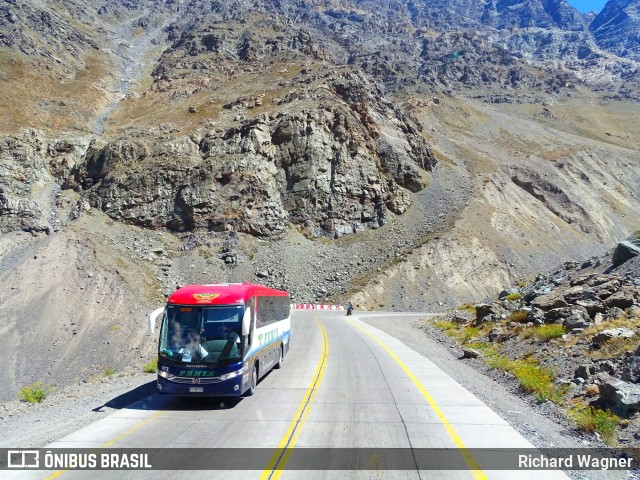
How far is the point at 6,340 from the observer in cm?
3212

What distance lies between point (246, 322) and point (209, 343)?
109 cm

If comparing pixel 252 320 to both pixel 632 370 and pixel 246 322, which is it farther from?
pixel 632 370

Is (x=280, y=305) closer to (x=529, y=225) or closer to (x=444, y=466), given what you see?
(x=444, y=466)

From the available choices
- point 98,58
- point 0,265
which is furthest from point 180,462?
point 98,58

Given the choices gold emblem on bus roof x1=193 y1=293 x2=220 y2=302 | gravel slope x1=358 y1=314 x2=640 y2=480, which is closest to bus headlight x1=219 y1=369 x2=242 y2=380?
gold emblem on bus roof x1=193 y1=293 x2=220 y2=302

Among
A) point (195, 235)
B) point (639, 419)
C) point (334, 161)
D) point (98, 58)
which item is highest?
point (98, 58)

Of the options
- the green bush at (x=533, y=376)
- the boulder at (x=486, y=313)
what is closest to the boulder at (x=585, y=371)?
the green bush at (x=533, y=376)

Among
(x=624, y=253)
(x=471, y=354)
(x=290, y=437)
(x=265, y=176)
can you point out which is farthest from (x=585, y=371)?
(x=265, y=176)

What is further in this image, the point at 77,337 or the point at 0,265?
the point at 0,265

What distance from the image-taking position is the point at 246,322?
11773 mm

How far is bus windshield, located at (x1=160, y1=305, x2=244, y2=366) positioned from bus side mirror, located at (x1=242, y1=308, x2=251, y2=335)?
182mm

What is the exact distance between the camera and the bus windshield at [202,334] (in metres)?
11.4

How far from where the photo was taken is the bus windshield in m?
11.4

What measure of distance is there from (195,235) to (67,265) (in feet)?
63.3
